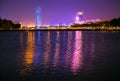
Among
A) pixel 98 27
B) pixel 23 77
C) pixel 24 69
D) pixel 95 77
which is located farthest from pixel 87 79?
pixel 98 27

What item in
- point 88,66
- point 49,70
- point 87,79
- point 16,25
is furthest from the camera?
point 16,25

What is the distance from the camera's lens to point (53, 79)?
48.6 feet

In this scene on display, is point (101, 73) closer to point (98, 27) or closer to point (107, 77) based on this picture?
point (107, 77)

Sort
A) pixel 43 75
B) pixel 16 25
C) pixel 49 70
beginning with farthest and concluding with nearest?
pixel 16 25 → pixel 49 70 → pixel 43 75

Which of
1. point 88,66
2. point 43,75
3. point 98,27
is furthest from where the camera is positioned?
point 98,27

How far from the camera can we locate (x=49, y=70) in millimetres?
17469

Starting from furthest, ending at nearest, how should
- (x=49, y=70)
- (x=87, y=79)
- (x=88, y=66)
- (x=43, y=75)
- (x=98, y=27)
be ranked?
(x=98, y=27) → (x=88, y=66) → (x=49, y=70) → (x=43, y=75) → (x=87, y=79)

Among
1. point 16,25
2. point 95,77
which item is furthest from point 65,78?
point 16,25

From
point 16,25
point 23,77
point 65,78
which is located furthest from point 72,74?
point 16,25

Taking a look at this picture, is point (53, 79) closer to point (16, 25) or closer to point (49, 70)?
point (49, 70)

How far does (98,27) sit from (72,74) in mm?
171312

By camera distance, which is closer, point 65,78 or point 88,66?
point 65,78

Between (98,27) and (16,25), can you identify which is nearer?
(16,25)

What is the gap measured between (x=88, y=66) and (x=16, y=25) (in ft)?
496
